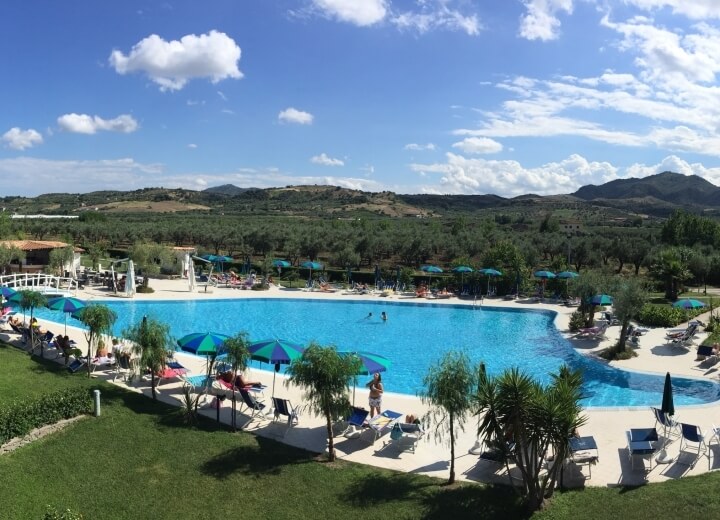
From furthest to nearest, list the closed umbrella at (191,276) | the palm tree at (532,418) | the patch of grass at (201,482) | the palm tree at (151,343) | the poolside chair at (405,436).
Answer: the closed umbrella at (191,276) < the palm tree at (151,343) < the poolside chair at (405,436) < the patch of grass at (201,482) < the palm tree at (532,418)

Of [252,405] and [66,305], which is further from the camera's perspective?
[66,305]

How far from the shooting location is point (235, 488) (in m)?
9.92

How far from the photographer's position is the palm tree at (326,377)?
10.6 m

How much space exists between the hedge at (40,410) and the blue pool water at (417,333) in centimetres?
696

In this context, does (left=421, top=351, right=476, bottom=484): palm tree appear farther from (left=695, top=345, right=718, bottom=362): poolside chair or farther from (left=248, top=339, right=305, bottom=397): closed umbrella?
(left=695, top=345, right=718, bottom=362): poolside chair

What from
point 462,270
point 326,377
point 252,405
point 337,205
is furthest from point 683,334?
point 337,205

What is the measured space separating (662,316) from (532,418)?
2075cm

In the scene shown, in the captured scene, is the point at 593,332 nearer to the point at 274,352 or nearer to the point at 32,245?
the point at 274,352

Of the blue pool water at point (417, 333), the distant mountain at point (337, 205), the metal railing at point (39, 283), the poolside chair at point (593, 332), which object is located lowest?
the blue pool water at point (417, 333)

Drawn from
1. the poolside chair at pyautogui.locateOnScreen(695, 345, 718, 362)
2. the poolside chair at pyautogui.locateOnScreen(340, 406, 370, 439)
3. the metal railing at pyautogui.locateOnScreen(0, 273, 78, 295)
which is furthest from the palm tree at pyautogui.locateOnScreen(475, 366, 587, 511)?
the metal railing at pyautogui.locateOnScreen(0, 273, 78, 295)

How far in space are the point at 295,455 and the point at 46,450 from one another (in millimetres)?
5165

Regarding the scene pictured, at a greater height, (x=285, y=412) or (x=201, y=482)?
(x=285, y=412)

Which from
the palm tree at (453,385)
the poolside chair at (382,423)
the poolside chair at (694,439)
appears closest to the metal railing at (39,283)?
the poolside chair at (382,423)

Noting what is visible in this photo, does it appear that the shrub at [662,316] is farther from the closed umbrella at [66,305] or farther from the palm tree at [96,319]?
the closed umbrella at [66,305]
